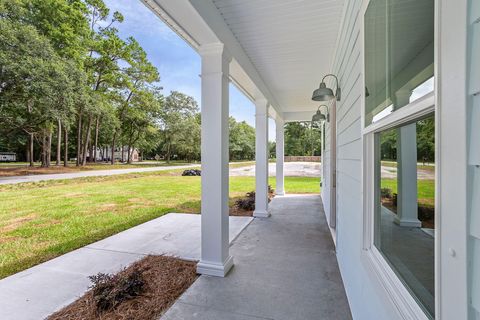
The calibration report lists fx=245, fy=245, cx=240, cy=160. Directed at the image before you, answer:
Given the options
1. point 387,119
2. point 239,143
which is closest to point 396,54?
point 387,119

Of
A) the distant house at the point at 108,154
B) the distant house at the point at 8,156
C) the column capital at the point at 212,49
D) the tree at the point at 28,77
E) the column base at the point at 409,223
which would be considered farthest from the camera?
the distant house at the point at 108,154

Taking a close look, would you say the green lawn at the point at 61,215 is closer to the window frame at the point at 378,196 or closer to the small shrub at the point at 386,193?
the window frame at the point at 378,196

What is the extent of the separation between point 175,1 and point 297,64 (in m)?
2.56

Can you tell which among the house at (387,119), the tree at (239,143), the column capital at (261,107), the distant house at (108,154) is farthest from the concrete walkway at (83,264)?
the distant house at (108,154)

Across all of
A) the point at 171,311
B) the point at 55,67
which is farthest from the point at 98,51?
the point at 171,311

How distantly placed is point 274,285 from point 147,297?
128cm

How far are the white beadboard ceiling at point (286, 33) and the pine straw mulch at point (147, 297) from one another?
2.89 meters

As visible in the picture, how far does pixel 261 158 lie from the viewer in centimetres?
542

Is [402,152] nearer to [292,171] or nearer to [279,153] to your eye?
[279,153]

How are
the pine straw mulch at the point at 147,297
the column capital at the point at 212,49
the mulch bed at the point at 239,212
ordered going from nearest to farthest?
the pine straw mulch at the point at 147,297 → the column capital at the point at 212,49 → the mulch bed at the point at 239,212

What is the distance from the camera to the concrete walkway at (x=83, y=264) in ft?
7.39

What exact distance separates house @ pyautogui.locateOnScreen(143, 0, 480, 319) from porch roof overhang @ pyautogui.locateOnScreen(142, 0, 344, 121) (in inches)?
0.6

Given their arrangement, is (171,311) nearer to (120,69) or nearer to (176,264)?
(176,264)

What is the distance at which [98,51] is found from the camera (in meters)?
18.8
